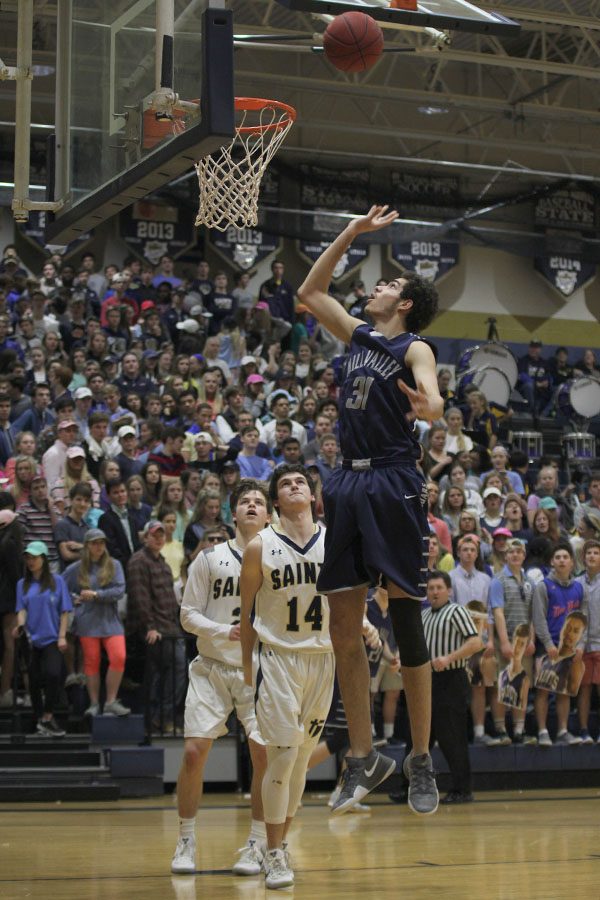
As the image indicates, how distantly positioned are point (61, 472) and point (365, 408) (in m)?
7.67

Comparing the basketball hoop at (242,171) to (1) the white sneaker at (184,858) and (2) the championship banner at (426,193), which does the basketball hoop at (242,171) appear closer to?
(1) the white sneaker at (184,858)

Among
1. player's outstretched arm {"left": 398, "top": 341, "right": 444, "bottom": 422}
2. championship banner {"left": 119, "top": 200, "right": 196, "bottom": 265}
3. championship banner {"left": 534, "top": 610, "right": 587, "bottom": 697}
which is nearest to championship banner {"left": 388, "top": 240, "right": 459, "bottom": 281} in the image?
championship banner {"left": 119, "top": 200, "right": 196, "bottom": 265}

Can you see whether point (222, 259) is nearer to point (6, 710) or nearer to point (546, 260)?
point (546, 260)

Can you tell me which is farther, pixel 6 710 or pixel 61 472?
pixel 61 472

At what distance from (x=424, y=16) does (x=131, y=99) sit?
1806 millimetres

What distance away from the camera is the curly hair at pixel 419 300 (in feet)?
19.2

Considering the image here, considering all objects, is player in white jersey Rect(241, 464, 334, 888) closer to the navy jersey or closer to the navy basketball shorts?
the navy basketball shorts

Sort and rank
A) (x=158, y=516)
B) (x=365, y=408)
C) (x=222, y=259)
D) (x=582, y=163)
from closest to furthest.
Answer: (x=365, y=408) < (x=158, y=516) < (x=222, y=259) < (x=582, y=163)

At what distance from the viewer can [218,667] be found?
8273 millimetres

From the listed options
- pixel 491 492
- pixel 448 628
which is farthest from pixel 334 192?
pixel 448 628

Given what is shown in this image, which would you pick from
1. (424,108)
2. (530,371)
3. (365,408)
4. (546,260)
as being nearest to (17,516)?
(365,408)

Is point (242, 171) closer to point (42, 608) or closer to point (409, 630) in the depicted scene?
point (409, 630)

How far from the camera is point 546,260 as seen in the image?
1072 inches

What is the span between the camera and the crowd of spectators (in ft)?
38.4
